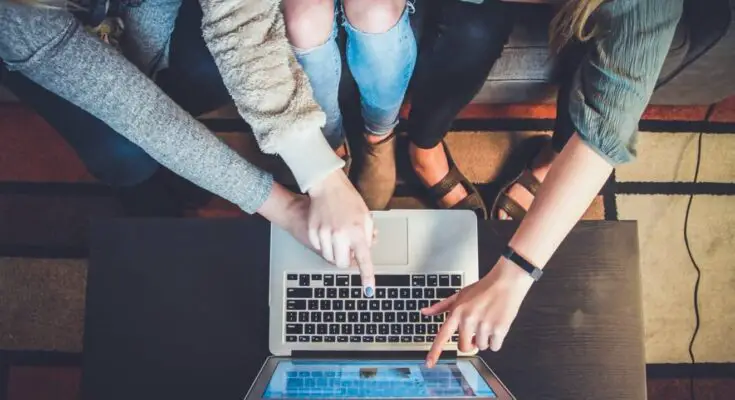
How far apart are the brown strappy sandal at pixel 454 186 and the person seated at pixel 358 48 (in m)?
0.24

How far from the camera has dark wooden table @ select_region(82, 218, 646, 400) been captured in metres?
0.82

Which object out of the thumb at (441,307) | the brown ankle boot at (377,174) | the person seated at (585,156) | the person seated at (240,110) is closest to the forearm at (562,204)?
the person seated at (585,156)

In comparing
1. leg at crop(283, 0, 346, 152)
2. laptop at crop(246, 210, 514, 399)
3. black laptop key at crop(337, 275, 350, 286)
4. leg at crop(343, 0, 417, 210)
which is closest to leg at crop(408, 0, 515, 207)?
leg at crop(343, 0, 417, 210)

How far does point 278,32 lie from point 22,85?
0.39 m

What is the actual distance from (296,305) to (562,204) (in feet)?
1.25

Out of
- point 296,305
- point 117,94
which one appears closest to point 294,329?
point 296,305

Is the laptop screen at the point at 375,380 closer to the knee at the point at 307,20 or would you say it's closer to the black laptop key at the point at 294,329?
the black laptop key at the point at 294,329

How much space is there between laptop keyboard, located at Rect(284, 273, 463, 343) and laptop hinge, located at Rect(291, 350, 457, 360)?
16 mm

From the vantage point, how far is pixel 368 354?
82cm

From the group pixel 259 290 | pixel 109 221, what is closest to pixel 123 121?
pixel 109 221

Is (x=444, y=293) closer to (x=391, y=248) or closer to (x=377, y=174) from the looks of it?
(x=391, y=248)

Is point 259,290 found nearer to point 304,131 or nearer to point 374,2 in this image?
point 304,131

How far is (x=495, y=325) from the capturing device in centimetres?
75

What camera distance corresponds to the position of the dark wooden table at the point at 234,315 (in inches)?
32.2
